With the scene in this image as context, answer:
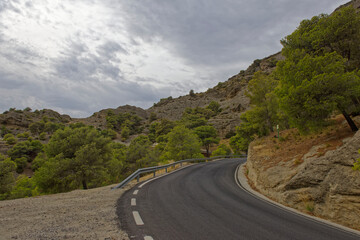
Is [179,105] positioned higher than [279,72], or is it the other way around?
[179,105]

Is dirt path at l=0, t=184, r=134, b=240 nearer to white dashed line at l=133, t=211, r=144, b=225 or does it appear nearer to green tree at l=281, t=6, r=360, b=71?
white dashed line at l=133, t=211, r=144, b=225

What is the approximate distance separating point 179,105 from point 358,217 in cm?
14261

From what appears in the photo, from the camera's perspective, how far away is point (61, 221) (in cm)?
491

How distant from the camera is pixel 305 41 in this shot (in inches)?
505

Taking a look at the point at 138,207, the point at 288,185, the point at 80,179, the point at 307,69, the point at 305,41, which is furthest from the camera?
the point at 80,179

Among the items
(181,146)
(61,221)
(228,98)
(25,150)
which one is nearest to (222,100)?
(228,98)

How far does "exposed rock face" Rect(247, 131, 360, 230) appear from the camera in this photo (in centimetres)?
633

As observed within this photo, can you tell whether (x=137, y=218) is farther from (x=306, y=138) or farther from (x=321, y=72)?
(x=306, y=138)

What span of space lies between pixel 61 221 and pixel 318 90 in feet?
41.7

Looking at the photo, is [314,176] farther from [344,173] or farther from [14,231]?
[14,231]

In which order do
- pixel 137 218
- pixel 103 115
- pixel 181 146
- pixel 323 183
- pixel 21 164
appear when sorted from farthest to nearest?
1. pixel 103 115
2. pixel 21 164
3. pixel 181 146
4. pixel 323 183
5. pixel 137 218

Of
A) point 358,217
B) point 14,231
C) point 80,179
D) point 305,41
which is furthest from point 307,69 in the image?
point 80,179

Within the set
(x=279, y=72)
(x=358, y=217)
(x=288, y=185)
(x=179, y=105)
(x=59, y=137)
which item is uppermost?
(x=179, y=105)

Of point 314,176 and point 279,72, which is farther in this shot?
point 279,72
